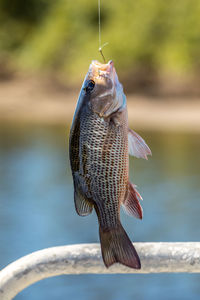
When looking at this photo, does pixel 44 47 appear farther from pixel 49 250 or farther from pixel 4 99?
pixel 49 250

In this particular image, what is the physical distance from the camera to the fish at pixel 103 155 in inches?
47.3

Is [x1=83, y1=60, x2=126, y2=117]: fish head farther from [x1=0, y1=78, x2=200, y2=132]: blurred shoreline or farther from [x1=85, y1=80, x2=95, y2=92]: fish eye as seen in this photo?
[x1=0, y1=78, x2=200, y2=132]: blurred shoreline

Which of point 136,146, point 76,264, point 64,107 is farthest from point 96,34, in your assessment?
point 76,264

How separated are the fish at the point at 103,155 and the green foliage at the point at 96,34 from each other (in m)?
12.0

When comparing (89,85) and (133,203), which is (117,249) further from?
(89,85)

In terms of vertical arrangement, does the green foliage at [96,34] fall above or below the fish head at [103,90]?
below

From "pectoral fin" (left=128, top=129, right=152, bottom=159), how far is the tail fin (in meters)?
0.17

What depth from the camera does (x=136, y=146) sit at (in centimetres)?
127

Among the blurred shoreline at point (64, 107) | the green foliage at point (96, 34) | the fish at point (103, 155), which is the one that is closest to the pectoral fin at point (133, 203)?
the fish at point (103, 155)

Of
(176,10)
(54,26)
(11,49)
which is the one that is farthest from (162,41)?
(11,49)

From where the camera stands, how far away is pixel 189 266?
47.5 inches

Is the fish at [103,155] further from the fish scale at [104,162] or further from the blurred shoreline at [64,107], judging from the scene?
the blurred shoreline at [64,107]

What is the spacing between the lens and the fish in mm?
1201

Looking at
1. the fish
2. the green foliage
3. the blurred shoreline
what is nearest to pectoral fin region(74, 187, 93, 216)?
the fish
